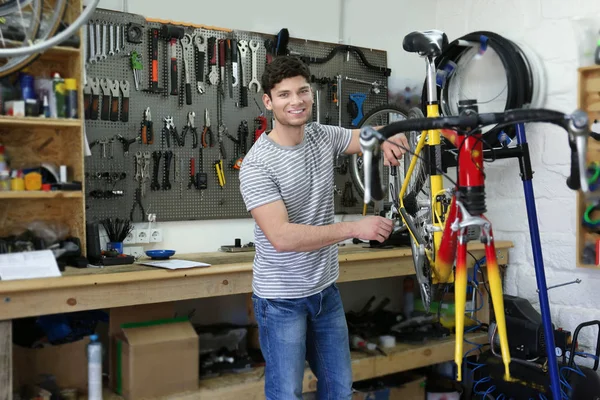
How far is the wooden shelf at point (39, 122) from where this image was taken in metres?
2.31

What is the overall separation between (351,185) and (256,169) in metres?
1.60

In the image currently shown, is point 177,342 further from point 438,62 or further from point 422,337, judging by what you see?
point 438,62

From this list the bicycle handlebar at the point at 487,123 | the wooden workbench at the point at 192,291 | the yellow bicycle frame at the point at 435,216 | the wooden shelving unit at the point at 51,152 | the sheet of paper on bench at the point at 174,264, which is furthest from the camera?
the wooden shelving unit at the point at 51,152

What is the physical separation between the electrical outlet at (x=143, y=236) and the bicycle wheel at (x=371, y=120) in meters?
1.19

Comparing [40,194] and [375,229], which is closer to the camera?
[375,229]

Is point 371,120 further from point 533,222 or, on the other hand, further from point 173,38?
point 533,222

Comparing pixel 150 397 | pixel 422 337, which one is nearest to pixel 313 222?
pixel 150 397

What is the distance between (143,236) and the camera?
279 centimetres

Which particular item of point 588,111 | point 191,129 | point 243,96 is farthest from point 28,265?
point 588,111

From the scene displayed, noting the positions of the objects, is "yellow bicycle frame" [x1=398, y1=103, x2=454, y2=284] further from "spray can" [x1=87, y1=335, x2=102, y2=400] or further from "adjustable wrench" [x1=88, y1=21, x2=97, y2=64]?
"adjustable wrench" [x1=88, y1=21, x2=97, y2=64]

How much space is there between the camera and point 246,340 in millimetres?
2896

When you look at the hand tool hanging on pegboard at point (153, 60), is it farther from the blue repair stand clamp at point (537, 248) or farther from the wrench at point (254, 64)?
the blue repair stand clamp at point (537, 248)

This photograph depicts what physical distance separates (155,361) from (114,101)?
1153 millimetres

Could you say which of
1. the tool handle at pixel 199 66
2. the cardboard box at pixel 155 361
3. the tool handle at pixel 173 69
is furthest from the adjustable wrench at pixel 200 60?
the cardboard box at pixel 155 361
